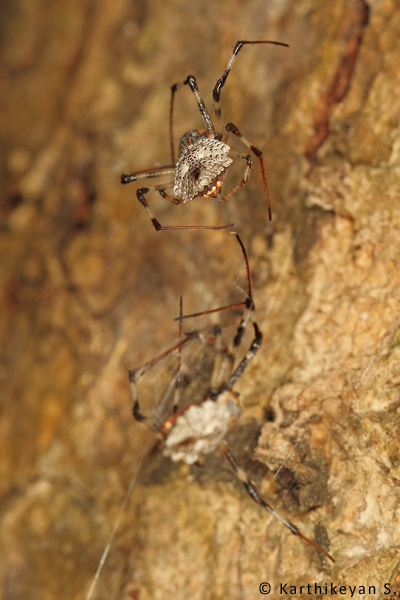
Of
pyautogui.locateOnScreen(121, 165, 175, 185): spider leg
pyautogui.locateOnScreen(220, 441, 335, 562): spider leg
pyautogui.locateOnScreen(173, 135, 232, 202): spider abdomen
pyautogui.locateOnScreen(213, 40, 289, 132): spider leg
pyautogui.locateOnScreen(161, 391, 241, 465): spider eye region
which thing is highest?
pyautogui.locateOnScreen(213, 40, 289, 132): spider leg

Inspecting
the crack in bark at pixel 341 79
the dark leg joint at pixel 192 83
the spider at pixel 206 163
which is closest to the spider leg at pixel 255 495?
the spider at pixel 206 163

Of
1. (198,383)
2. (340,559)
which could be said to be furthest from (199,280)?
(340,559)

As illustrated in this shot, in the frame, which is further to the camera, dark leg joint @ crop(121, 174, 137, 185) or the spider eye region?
dark leg joint @ crop(121, 174, 137, 185)

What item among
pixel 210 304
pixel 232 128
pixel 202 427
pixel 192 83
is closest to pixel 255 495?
pixel 202 427

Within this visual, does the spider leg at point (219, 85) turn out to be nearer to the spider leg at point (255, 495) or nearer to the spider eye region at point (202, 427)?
the spider eye region at point (202, 427)

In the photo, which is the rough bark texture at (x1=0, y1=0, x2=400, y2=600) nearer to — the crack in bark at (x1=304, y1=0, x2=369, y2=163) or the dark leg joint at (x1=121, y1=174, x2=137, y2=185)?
the crack in bark at (x1=304, y1=0, x2=369, y2=163)

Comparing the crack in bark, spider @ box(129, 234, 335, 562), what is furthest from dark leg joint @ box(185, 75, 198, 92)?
spider @ box(129, 234, 335, 562)

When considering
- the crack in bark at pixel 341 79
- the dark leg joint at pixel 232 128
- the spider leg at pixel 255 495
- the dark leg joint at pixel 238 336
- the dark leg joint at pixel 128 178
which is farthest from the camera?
the dark leg joint at pixel 128 178
